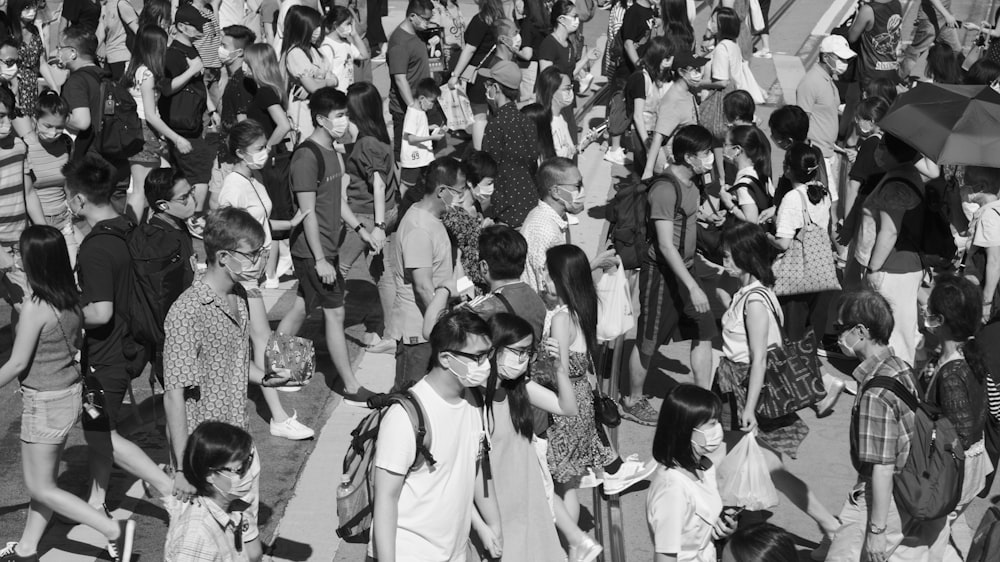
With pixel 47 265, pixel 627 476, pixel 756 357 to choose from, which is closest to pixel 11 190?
pixel 47 265

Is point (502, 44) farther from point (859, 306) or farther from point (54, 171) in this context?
point (859, 306)

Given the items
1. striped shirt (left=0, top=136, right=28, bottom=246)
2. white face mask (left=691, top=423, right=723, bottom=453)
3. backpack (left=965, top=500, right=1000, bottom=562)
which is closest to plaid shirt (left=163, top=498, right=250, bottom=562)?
white face mask (left=691, top=423, right=723, bottom=453)

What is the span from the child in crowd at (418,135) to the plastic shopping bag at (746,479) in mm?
4921

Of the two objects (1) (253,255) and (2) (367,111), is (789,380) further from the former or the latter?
(2) (367,111)

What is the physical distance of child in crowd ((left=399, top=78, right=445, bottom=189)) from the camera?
34.2 feet

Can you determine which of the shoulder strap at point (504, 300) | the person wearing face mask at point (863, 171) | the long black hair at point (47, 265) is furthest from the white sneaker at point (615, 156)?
the long black hair at point (47, 265)

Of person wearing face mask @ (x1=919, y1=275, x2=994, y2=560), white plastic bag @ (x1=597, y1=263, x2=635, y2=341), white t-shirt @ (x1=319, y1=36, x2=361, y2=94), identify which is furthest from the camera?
white t-shirt @ (x1=319, y1=36, x2=361, y2=94)

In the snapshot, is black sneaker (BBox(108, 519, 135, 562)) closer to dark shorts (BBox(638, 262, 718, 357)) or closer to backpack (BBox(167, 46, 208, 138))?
dark shorts (BBox(638, 262, 718, 357))

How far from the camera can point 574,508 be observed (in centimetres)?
665

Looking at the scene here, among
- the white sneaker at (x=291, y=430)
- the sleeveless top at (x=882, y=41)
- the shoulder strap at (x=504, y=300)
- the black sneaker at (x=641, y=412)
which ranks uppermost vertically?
the shoulder strap at (x=504, y=300)

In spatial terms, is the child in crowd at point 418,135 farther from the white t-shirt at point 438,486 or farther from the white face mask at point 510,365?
the white t-shirt at point 438,486

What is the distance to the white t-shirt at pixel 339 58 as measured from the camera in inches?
457

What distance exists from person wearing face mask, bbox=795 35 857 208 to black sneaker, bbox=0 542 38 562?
771cm

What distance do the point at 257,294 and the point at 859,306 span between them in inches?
131
